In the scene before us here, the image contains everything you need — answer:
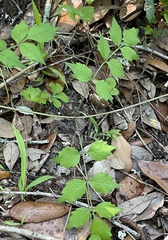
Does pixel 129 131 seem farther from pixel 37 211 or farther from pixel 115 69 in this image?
pixel 37 211

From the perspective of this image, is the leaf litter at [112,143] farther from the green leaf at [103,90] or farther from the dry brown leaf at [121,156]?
the green leaf at [103,90]

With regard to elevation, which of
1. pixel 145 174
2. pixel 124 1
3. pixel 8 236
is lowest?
pixel 145 174

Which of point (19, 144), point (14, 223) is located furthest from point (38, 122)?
point (14, 223)

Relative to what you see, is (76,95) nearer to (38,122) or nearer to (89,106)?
(89,106)

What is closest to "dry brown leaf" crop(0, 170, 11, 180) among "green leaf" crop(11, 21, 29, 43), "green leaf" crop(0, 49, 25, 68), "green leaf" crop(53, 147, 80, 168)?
"green leaf" crop(53, 147, 80, 168)

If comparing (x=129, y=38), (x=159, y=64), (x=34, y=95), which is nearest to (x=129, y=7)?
(x=159, y=64)

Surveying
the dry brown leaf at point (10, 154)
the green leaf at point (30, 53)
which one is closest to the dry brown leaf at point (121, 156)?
the dry brown leaf at point (10, 154)
